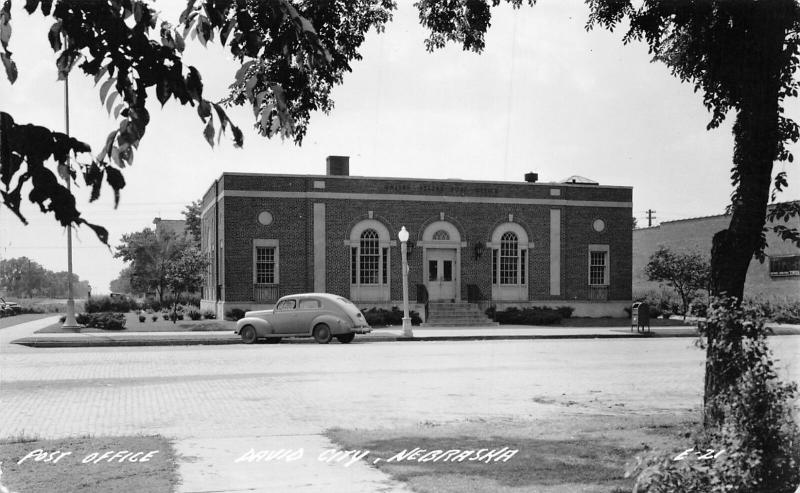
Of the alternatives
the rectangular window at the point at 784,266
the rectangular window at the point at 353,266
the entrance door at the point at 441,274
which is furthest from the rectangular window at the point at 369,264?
the rectangular window at the point at 784,266

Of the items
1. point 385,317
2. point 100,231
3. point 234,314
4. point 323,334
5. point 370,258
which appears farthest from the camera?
point 370,258

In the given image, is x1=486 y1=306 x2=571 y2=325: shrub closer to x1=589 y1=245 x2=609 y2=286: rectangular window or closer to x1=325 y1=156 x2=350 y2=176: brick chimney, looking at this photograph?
x1=589 y1=245 x2=609 y2=286: rectangular window

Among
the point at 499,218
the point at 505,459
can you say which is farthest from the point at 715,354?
the point at 499,218

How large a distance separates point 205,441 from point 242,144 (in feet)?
18.0

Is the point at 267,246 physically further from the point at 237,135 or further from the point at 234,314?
the point at 237,135

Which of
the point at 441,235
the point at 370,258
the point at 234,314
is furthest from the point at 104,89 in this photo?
the point at 441,235

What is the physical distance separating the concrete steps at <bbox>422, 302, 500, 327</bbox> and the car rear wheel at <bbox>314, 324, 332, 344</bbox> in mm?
11839

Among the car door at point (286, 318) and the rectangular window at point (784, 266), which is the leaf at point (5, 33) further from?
the rectangular window at point (784, 266)

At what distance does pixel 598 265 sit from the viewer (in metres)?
42.6

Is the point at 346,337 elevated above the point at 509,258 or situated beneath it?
situated beneath

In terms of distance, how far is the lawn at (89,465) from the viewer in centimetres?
648

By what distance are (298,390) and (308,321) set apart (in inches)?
481

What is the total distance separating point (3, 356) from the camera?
2023 centimetres

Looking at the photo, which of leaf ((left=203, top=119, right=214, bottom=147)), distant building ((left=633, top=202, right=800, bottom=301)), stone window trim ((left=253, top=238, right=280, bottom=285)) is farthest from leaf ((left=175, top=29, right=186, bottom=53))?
distant building ((left=633, top=202, right=800, bottom=301))
